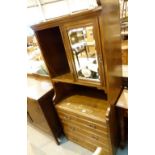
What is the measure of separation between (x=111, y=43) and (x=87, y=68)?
0.28 meters

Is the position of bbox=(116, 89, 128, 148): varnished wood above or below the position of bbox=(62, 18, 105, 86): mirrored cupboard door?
below

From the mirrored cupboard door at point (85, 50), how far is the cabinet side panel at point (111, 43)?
42 mm

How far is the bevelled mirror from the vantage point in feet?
3.40

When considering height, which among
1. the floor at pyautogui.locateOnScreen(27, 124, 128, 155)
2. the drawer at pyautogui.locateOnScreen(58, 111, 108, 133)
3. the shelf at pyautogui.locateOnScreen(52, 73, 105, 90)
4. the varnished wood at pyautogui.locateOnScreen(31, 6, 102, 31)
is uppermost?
the varnished wood at pyautogui.locateOnScreen(31, 6, 102, 31)

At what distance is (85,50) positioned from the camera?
44.0 inches

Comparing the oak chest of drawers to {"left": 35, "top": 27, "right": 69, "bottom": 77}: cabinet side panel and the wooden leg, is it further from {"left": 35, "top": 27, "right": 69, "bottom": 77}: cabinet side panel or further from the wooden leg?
{"left": 35, "top": 27, "right": 69, "bottom": 77}: cabinet side panel

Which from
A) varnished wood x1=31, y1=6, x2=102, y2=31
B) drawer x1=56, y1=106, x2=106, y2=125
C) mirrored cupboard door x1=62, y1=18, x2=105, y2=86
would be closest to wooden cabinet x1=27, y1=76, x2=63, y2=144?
drawer x1=56, y1=106, x2=106, y2=125

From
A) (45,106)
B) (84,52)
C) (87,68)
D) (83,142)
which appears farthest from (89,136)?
Answer: (84,52)

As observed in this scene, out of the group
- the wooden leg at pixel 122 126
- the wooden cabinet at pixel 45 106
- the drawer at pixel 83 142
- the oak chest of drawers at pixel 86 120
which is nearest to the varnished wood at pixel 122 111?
the wooden leg at pixel 122 126

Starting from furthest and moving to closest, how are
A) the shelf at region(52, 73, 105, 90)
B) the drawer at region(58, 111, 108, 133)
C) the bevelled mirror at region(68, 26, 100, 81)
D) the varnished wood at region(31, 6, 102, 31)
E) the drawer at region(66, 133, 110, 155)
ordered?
the drawer at region(66, 133, 110, 155) → the drawer at region(58, 111, 108, 133) → the shelf at region(52, 73, 105, 90) → the bevelled mirror at region(68, 26, 100, 81) → the varnished wood at region(31, 6, 102, 31)

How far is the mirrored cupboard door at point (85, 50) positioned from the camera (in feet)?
3.25
